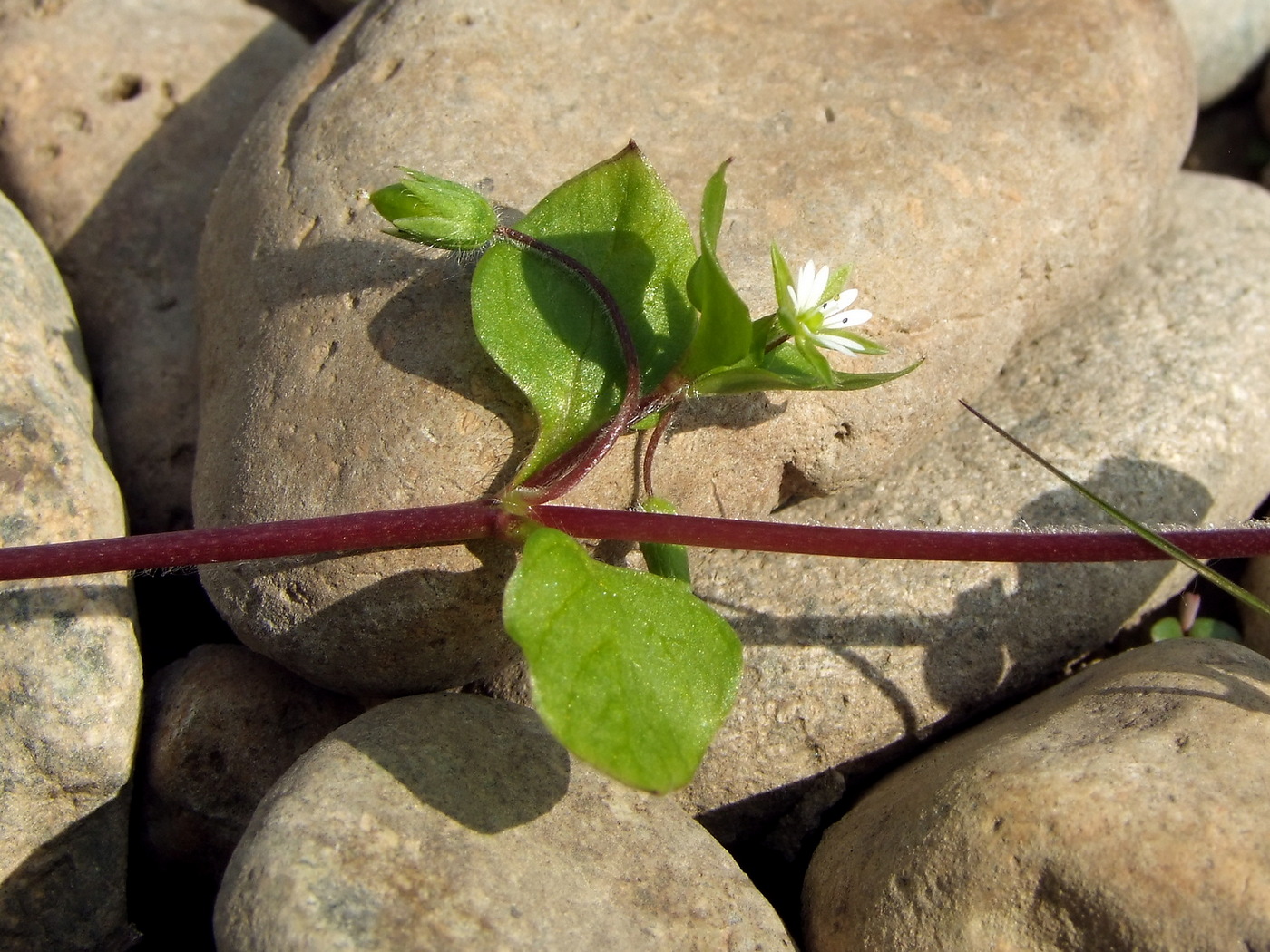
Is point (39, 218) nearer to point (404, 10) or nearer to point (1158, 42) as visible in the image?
point (404, 10)

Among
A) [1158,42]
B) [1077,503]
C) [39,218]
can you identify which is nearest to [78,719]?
[39,218]

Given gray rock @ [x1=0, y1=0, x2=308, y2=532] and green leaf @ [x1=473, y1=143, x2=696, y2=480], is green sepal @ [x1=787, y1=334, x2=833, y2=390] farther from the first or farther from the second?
gray rock @ [x1=0, y1=0, x2=308, y2=532]

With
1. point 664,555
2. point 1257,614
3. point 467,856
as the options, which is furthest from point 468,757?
point 1257,614

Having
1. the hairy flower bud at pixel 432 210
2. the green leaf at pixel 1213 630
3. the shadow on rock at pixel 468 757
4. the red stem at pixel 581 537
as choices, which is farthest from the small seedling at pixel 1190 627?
the hairy flower bud at pixel 432 210

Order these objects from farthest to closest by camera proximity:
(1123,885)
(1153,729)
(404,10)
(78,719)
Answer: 1. (404,10)
2. (78,719)
3. (1153,729)
4. (1123,885)

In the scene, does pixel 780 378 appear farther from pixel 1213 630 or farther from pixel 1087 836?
pixel 1213 630

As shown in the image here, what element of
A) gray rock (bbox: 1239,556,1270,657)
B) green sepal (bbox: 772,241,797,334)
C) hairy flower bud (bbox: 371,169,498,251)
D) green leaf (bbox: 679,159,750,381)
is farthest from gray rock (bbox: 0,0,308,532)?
gray rock (bbox: 1239,556,1270,657)
